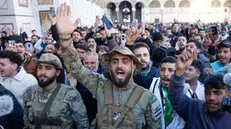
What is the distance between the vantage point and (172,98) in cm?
217

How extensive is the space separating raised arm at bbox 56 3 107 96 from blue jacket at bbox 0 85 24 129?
2.99 ft

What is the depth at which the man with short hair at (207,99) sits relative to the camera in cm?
205

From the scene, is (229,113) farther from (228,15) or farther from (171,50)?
(228,15)

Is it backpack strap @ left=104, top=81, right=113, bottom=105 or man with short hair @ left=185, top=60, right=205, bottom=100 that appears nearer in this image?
backpack strap @ left=104, top=81, right=113, bottom=105

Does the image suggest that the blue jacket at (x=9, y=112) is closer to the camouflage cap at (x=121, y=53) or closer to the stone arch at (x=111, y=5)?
the camouflage cap at (x=121, y=53)

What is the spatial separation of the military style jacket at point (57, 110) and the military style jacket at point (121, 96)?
379mm

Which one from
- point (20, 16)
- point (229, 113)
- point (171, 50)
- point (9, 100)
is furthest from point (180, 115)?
point (20, 16)

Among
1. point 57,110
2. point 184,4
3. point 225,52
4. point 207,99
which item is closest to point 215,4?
point 184,4

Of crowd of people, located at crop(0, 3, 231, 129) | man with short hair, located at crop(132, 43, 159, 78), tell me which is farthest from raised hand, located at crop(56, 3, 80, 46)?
man with short hair, located at crop(132, 43, 159, 78)

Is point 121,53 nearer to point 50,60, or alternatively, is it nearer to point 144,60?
point 50,60

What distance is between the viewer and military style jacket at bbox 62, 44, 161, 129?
7.18 feet

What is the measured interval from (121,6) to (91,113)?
49.7 meters

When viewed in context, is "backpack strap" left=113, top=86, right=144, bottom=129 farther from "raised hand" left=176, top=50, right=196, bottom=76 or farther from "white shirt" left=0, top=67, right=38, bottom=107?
"white shirt" left=0, top=67, right=38, bottom=107

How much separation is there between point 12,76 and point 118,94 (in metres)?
Answer: 1.76
